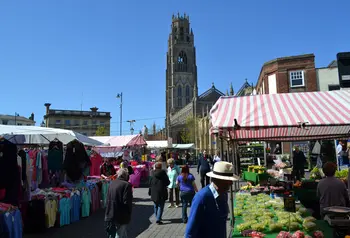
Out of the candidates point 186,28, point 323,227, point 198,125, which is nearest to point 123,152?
point 323,227

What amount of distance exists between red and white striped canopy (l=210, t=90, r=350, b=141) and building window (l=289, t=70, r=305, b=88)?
19.1 m

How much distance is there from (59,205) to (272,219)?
6048mm

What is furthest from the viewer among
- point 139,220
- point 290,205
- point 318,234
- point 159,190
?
point 139,220

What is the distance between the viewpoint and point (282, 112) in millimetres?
6086

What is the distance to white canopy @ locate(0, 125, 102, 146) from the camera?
388 inches

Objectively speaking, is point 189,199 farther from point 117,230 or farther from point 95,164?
point 95,164

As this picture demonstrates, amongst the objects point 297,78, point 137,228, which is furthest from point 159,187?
point 297,78

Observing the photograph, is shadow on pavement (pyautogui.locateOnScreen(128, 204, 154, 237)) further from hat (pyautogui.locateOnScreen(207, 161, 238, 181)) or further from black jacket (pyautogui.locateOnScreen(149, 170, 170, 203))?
hat (pyautogui.locateOnScreen(207, 161, 238, 181))

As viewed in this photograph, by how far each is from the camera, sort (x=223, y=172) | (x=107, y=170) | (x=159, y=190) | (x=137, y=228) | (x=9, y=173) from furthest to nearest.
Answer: (x=107, y=170), (x=159, y=190), (x=137, y=228), (x=9, y=173), (x=223, y=172)

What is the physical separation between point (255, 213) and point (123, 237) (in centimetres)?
253

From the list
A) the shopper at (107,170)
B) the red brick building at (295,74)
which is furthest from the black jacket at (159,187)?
the red brick building at (295,74)

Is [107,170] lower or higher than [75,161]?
lower

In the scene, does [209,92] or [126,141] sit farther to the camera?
[209,92]

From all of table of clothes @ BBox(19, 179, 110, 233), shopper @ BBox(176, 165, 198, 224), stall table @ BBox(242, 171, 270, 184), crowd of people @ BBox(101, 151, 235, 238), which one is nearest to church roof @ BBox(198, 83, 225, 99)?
stall table @ BBox(242, 171, 270, 184)
